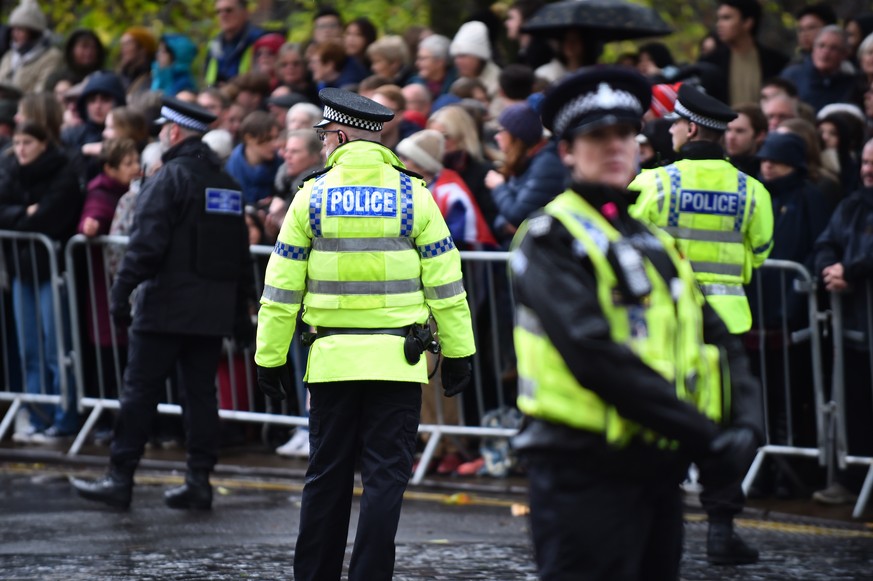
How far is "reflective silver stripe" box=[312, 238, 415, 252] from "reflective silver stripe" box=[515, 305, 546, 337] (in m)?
2.42

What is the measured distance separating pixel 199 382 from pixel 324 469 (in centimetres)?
295

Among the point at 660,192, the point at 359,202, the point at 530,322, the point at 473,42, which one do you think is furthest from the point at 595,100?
the point at 473,42

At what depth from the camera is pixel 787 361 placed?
959 cm

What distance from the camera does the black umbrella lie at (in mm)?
12667

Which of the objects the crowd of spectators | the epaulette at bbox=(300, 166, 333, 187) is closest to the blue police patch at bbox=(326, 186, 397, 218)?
the epaulette at bbox=(300, 166, 333, 187)

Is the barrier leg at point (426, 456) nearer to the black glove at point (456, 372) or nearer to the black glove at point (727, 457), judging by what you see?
the black glove at point (456, 372)

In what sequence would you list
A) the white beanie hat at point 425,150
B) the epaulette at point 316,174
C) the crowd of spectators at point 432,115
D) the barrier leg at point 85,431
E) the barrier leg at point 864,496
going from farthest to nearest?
the barrier leg at point 85,431, the white beanie hat at point 425,150, the crowd of spectators at point 432,115, the barrier leg at point 864,496, the epaulette at point 316,174

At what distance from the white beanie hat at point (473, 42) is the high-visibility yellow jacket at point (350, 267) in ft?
21.2

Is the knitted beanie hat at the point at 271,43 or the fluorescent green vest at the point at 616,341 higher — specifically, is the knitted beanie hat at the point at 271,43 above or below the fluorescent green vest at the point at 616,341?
above

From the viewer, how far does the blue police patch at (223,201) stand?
9109 millimetres

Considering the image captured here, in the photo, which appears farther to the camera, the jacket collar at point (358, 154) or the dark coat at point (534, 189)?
the dark coat at point (534, 189)

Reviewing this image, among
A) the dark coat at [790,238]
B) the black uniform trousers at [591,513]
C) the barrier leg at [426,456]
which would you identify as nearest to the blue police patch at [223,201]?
the barrier leg at [426,456]

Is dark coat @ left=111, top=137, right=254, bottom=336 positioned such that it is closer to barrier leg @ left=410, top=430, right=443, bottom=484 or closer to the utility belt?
barrier leg @ left=410, top=430, right=443, bottom=484

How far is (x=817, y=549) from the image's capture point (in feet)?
26.8
